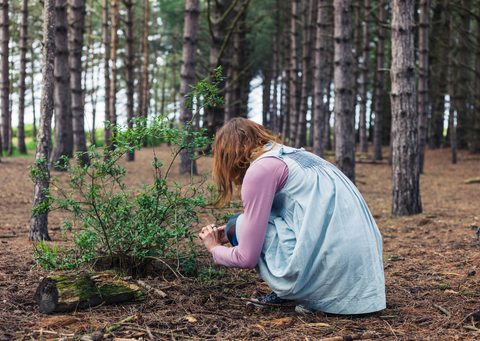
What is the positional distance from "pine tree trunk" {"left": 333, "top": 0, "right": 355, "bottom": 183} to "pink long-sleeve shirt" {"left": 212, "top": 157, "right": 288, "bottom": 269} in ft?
18.2

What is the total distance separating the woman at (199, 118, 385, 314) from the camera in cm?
227

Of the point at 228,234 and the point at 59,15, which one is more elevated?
the point at 59,15

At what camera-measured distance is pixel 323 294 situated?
2.37 meters

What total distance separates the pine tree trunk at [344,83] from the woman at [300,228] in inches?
208

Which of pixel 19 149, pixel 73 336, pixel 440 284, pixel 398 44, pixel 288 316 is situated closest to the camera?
pixel 73 336

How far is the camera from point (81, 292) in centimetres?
254

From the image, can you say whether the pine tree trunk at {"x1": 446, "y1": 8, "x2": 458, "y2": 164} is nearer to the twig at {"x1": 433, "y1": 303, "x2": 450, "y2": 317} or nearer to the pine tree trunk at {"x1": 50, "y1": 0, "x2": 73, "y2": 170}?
the pine tree trunk at {"x1": 50, "y1": 0, "x2": 73, "y2": 170}

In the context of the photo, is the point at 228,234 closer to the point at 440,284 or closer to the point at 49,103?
the point at 440,284

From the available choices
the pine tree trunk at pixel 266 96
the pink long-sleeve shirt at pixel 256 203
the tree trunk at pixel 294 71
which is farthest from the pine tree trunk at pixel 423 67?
the pine tree trunk at pixel 266 96

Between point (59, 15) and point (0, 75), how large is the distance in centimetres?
678

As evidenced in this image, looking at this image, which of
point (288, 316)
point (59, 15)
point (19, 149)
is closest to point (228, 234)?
point (288, 316)

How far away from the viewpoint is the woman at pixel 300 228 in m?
2.27

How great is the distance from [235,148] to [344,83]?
5.78 m

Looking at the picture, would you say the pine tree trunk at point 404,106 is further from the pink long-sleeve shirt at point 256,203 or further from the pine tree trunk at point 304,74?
the pine tree trunk at point 304,74
